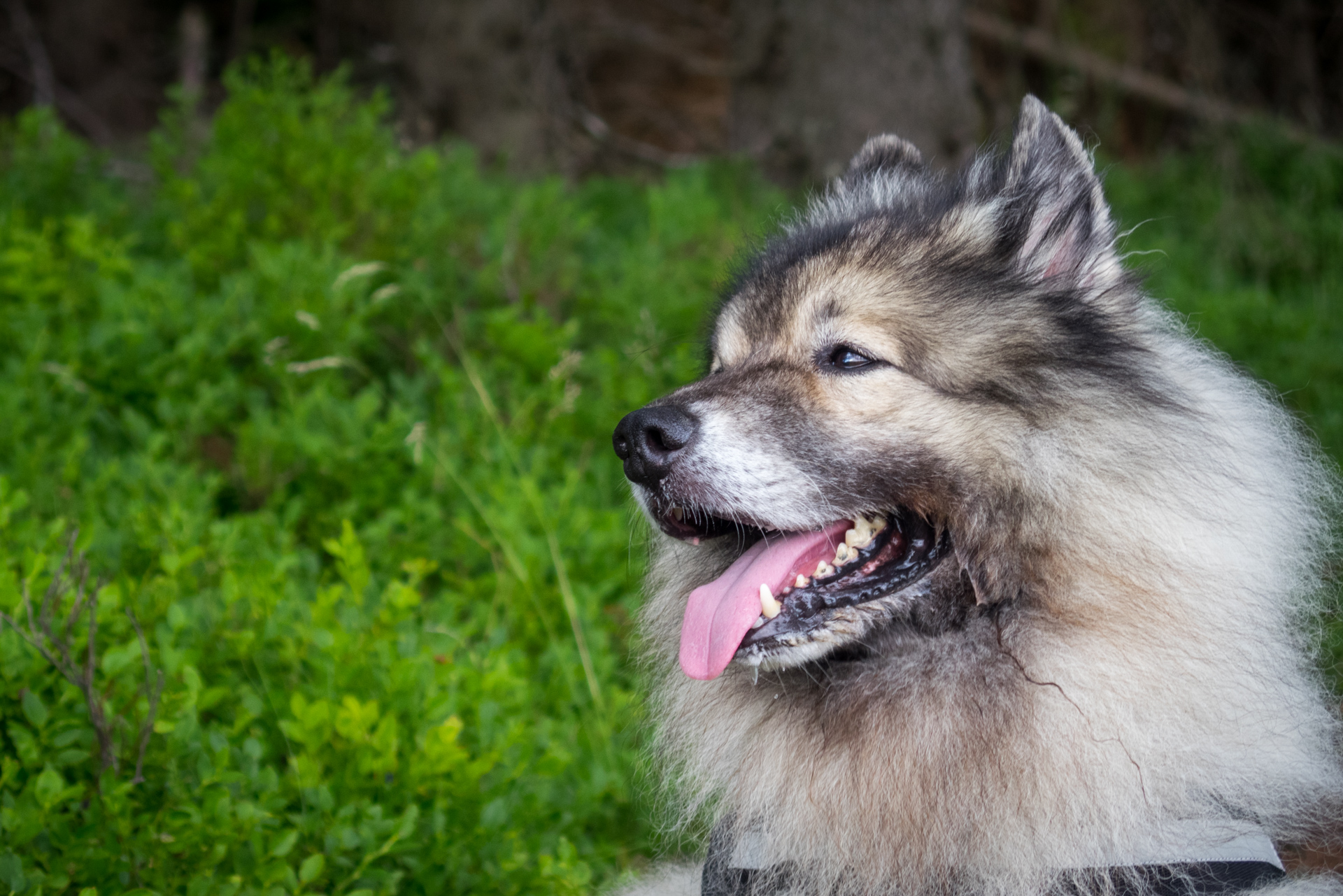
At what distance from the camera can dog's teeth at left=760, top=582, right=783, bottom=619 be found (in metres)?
2.30

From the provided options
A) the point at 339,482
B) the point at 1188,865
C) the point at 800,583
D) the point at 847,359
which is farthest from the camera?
the point at 339,482

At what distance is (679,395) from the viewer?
2482 millimetres

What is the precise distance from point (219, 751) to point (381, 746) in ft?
1.25

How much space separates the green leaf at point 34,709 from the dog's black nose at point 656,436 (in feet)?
4.68

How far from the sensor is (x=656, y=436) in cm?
238

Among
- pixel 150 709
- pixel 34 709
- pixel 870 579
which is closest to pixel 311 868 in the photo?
pixel 150 709

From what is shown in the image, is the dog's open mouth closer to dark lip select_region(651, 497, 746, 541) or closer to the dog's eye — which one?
dark lip select_region(651, 497, 746, 541)

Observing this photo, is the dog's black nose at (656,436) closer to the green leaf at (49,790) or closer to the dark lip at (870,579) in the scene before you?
the dark lip at (870,579)

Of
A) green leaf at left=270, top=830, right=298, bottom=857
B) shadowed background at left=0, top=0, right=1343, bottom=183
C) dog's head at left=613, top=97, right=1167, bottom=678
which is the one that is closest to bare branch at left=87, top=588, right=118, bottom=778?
green leaf at left=270, top=830, right=298, bottom=857

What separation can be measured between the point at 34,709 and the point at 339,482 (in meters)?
1.94

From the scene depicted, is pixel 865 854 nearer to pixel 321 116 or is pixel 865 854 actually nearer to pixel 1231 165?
pixel 321 116

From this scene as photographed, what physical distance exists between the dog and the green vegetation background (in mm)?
Result: 514

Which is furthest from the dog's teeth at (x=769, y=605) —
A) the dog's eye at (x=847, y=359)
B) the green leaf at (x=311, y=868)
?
the green leaf at (x=311, y=868)

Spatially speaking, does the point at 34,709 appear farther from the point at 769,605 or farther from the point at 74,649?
the point at 769,605
